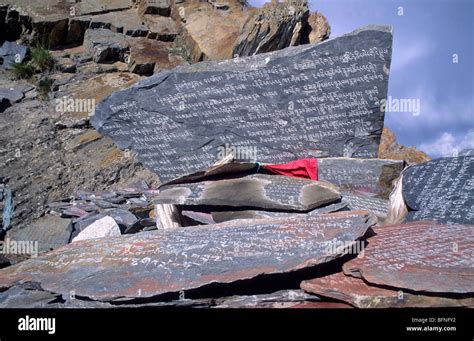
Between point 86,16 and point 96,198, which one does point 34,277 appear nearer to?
point 96,198

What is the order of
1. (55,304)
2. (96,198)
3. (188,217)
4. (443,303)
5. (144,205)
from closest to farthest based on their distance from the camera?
(443,303) → (55,304) → (188,217) → (144,205) → (96,198)

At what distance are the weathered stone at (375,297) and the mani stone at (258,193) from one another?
1507mm

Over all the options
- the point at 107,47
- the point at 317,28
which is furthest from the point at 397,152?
the point at 107,47

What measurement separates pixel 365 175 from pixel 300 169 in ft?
2.12

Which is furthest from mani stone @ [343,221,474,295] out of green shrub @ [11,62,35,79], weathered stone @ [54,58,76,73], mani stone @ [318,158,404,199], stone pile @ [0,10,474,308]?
green shrub @ [11,62,35,79]

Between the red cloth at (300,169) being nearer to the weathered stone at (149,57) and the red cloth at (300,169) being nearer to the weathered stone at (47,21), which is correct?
the weathered stone at (149,57)

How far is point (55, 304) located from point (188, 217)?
1809 mm

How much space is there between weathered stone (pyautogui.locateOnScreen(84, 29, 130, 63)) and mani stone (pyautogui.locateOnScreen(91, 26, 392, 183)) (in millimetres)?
4908

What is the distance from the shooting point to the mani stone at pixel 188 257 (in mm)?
2988

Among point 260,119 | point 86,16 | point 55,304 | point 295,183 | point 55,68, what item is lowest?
point 55,304

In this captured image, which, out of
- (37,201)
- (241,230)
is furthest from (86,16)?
(241,230)

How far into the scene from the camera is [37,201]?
267 inches

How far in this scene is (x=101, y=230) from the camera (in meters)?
4.75

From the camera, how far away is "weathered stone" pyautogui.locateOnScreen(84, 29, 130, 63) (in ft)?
33.7
